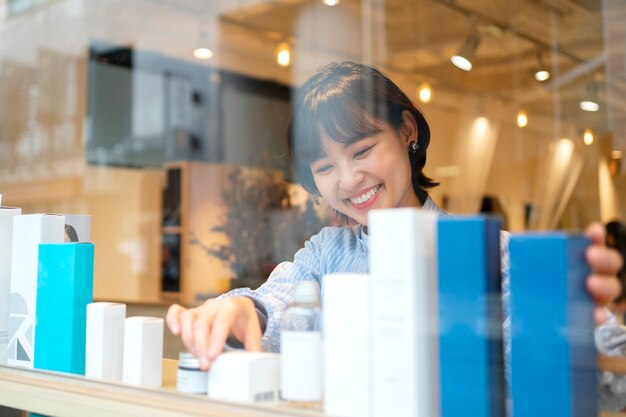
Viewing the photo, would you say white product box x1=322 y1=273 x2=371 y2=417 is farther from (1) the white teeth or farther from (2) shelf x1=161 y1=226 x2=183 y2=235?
(2) shelf x1=161 y1=226 x2=183 y2=235

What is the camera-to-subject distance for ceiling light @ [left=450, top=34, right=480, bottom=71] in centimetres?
466

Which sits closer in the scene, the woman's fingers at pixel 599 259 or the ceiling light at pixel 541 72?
the woman's fingers at pixel 599 259

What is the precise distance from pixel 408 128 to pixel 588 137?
3018 mm

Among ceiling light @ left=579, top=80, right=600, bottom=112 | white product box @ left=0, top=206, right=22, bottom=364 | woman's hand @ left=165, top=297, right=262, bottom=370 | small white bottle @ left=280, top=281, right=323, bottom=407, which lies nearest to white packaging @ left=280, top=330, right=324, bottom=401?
small white bottle @ left=280, top=281, right=323, bottom=407

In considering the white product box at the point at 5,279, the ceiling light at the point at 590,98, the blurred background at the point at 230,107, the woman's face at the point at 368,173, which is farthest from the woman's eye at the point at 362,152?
the ceiling light at the point at 590,98

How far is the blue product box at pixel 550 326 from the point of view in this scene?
0.70 metres

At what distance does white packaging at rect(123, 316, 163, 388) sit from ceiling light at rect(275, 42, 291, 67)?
17.0ft

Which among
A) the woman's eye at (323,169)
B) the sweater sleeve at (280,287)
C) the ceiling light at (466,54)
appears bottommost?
the sweater sleeve at (280,287)

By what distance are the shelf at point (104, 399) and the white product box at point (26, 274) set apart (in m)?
0.04

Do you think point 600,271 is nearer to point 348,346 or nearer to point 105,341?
point 348,346

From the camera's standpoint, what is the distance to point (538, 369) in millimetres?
708

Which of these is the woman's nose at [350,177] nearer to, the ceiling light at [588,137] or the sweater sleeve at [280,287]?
the sweater sleeve at [280,287]

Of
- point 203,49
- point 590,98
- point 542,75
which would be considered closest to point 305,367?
point 590,98

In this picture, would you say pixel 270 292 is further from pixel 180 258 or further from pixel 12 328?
pixel 180 258
